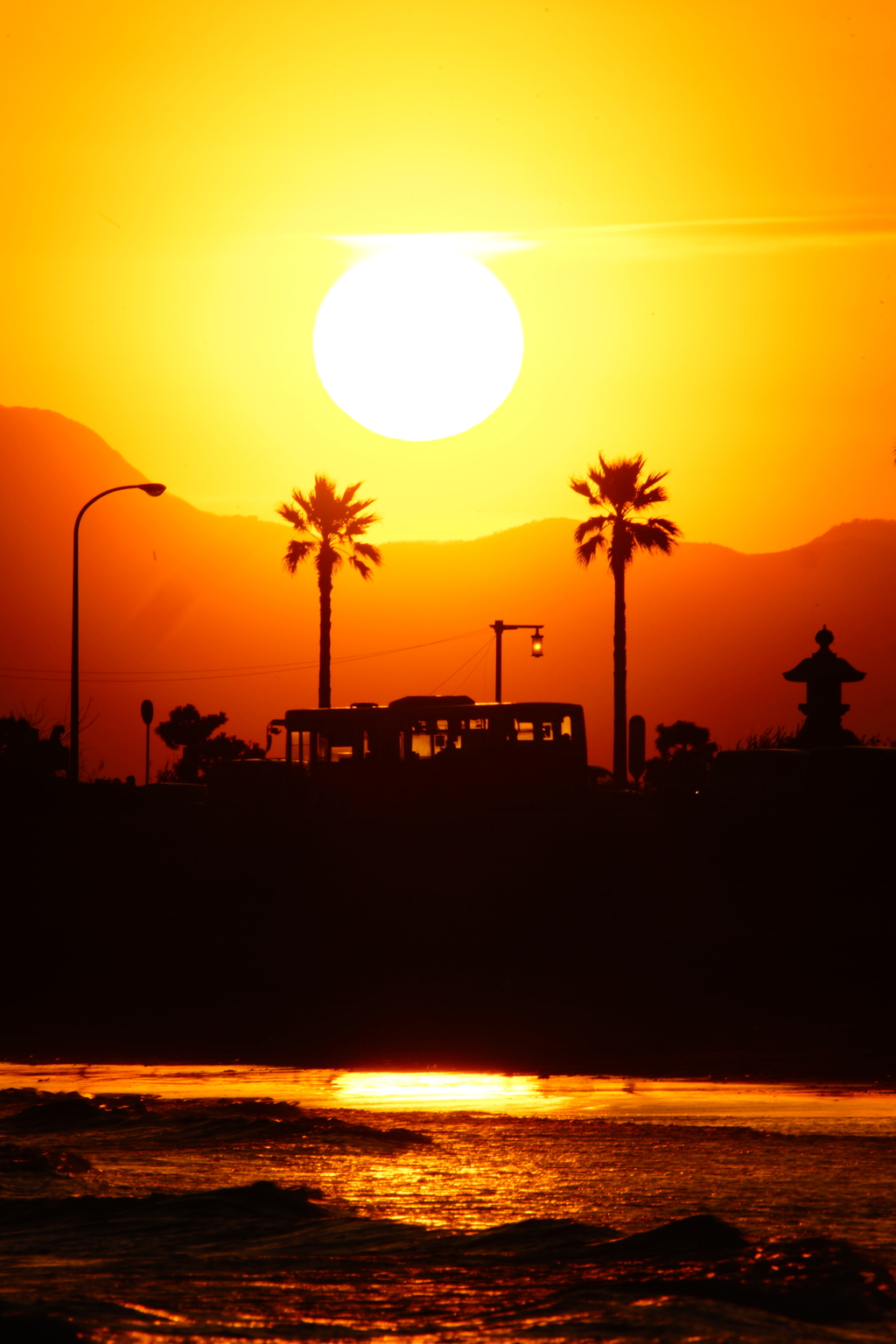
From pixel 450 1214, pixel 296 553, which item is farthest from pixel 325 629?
pixel 450 1214

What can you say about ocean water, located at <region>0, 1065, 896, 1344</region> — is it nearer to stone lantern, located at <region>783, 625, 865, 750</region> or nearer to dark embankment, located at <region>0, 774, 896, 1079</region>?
dark embankment, located at <region>0, 774, 896, 1079</region>

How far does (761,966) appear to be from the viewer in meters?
18.5

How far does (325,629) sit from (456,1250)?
48750 millimetres

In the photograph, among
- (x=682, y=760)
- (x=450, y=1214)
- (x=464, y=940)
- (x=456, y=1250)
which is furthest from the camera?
(x=682, y=760)

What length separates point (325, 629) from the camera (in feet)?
179

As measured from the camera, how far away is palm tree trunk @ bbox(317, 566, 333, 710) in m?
52.2

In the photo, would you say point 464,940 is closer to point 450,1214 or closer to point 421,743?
point 450,1214

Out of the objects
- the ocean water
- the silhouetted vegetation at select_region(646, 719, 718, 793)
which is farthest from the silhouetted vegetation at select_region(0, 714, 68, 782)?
the ocean water

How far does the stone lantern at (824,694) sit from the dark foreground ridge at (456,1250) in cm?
3497

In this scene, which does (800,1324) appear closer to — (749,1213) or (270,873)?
(749,1213)

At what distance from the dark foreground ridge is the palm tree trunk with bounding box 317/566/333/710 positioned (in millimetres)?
44290

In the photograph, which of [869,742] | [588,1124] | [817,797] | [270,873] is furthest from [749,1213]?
[869,742]

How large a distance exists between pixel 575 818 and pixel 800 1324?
26.2 meters

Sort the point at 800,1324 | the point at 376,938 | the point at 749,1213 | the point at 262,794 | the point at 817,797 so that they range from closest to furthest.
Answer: the point at 800,1324 < the point at 749,1213 < the point at 376,938 < the point at 817,797 < the point at 262,794
